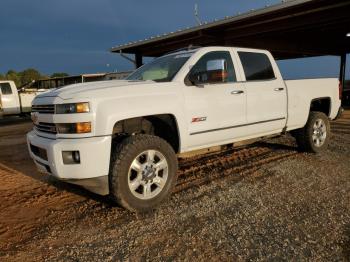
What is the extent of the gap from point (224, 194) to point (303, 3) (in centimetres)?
815

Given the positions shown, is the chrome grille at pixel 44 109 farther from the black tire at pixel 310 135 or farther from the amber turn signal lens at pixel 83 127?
the black tire at pixel 310 135

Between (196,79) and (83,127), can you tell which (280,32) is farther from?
(83,127)

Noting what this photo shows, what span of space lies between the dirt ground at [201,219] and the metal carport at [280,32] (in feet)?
23.8

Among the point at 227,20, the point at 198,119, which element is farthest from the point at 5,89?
the point at 198,119

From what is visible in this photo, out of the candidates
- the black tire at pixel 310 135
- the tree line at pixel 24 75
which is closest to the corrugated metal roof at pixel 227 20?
the black tire at pixel 310 135

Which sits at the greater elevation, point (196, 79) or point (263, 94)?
point (196, 79)

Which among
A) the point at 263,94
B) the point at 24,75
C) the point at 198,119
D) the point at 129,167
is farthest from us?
the point at 24,75

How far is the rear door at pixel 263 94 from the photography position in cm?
542

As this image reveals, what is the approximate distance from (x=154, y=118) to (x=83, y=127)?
1.05 m

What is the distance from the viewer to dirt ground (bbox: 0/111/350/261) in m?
3.18

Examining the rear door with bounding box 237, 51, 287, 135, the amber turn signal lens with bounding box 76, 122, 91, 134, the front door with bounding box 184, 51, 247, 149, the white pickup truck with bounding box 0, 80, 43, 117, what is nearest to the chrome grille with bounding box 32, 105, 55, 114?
the amber turn signal lens with bounding box 76, 122, 91, 134

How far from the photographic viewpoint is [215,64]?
4738 mm

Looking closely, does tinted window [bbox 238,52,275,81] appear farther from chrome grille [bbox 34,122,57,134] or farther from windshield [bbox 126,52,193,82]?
chrome grille [bbox 34,122,57,134]

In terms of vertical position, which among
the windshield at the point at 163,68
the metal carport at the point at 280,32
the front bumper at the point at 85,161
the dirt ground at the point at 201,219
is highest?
the metal carport at the point at 280,32
